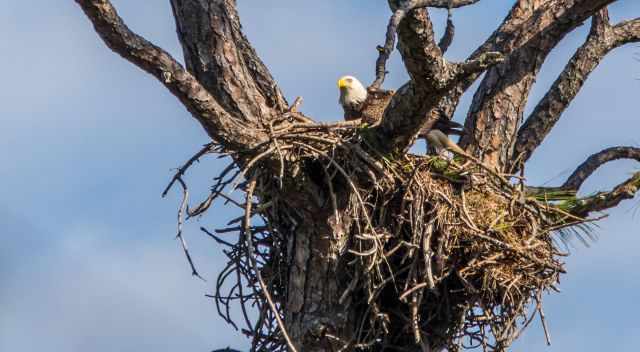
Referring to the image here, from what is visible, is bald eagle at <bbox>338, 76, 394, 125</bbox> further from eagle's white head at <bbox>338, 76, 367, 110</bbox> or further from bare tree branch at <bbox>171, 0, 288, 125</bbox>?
A: bare tree branch at <bbox>171, 0, 288, 125</bbox>

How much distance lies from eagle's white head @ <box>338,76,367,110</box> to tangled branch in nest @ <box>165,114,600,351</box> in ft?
6.32

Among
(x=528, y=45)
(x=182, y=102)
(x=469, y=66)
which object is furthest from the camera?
(x=528, y=45)

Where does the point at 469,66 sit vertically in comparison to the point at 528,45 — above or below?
below

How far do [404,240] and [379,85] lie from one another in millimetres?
973

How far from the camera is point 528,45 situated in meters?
8.38

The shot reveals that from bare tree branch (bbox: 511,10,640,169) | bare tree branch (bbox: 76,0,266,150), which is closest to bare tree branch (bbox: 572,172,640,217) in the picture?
bare tree branch (bbox: 511,10,640,169)

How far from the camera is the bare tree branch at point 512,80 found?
322 inches

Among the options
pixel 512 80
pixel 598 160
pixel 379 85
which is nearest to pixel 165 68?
pixel 379 85

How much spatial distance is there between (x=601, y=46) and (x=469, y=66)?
3310mm

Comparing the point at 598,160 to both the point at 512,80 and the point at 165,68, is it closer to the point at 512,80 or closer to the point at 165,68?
the point at 512,80

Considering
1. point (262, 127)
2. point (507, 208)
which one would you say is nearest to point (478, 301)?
point (507, 208)

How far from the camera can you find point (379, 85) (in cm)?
705

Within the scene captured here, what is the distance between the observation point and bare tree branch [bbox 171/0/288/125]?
6.90 meters

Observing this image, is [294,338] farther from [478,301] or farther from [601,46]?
[601,46]
